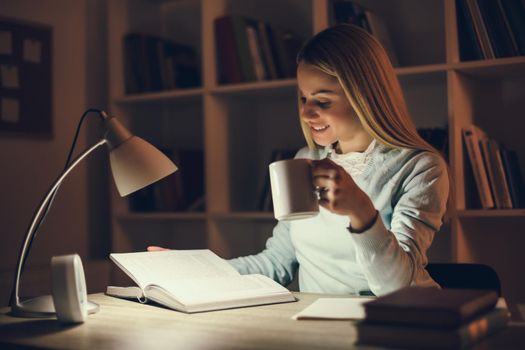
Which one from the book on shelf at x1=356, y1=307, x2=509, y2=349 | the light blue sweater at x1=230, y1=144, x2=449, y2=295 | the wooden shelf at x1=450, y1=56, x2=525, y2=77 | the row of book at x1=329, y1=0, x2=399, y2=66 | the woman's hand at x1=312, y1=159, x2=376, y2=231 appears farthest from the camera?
the row of book at x1=329, y1=0, x2=399, y2=66

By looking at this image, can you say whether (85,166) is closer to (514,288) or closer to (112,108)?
(112,108)

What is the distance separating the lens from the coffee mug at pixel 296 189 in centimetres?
128

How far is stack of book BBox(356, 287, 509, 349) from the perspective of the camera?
3.03ft

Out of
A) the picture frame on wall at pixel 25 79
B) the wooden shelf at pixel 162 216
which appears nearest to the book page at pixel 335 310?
the wooden shelf at pixel 162 216

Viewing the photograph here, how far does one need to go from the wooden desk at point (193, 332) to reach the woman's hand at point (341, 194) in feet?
0.69

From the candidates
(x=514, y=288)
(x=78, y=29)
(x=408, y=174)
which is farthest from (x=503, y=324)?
(x=78, y=29)

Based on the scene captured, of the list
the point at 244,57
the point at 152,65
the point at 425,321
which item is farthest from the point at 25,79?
the point at 425,321

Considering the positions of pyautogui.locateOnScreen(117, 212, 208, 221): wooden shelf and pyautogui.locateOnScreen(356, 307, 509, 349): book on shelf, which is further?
pyautogui.locateOnScreen(117, 212, 208, 221): wooden shelf

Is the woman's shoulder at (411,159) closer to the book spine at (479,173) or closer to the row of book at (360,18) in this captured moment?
the book spine at (479,173)

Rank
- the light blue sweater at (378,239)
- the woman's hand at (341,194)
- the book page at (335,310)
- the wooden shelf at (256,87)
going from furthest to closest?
the wooden shelf at (256,87), the light blue sweater at (378,239), the woman's hand at (341,194), the book page at (335,310)

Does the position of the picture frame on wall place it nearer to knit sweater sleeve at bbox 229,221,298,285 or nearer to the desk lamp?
knit sweater sleeve at bbox 229,221,298,285

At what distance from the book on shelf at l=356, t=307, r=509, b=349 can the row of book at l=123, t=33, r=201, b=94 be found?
211 centimetres

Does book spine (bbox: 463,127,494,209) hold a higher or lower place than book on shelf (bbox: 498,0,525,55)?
lower

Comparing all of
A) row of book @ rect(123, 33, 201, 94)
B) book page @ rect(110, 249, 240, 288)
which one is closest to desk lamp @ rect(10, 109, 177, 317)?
book page @ rect(110, 249, 240, 288)
